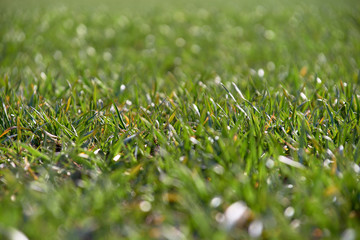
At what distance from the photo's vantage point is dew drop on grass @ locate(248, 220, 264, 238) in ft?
4.58

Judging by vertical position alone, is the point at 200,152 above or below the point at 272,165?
below

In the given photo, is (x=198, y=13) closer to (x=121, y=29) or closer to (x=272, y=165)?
(x=121, y=29)

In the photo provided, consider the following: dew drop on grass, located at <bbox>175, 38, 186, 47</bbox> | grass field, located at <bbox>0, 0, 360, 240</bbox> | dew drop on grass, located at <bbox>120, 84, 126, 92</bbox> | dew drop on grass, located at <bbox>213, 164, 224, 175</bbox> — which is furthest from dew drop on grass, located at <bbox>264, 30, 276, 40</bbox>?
dew drop on grass, located at <bbox>213, 164, 224, 175</bbox>

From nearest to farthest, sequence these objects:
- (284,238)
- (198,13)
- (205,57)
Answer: (284,238), (205,57), (198,13)

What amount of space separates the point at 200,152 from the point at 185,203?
1.52 feet

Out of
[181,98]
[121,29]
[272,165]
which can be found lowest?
[121,29]

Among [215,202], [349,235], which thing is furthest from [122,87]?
[349,235]

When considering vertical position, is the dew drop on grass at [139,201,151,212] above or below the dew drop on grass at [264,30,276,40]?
above

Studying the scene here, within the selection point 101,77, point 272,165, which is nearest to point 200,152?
point 272,165

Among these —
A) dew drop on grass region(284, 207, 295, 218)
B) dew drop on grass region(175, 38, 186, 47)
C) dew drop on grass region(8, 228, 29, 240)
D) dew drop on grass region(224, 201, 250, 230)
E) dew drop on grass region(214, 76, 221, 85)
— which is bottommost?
dew drop on grass region(175, 38, 186, 47)

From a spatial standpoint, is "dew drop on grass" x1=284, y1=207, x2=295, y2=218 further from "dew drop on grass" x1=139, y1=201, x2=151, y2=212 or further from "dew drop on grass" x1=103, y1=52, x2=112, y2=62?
"dew drop on grass" x1=103, y1=52, x2=112, y2=62

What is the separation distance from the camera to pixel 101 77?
356 cm

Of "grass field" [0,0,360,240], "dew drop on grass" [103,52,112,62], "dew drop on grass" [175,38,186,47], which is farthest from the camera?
"dew drop on grass" [175,38,186,47]

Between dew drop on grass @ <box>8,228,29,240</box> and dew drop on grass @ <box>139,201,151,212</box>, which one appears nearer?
dew drop on grass @ <box>8,228,29,240</box>
